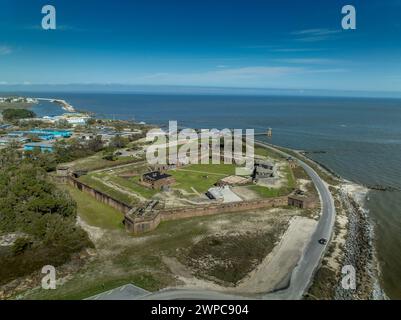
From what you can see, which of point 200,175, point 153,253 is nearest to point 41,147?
point 200,175

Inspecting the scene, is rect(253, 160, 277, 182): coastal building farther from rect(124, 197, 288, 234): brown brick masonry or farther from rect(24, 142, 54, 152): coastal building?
rect(24, 142, 54, 152): coastal building

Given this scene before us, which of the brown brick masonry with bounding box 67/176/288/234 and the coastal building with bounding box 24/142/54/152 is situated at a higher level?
the coastal building with bounding box 24/142/54/152

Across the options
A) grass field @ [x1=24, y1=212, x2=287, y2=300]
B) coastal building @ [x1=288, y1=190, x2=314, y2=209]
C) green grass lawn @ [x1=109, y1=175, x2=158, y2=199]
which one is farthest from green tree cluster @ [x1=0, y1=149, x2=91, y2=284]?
coastal building @ [x1=288, y1=190, x2=314, y2=209]

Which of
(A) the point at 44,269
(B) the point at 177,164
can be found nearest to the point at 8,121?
(B) the point at 177,164

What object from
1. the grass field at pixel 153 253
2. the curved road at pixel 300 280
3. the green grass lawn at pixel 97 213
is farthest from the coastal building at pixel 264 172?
the green grass lawn at pixel 97 213

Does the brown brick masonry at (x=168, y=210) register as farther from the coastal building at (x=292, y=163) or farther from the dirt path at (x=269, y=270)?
the coastal building at (x=292, y=163)

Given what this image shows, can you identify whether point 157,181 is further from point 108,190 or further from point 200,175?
point 200,175
